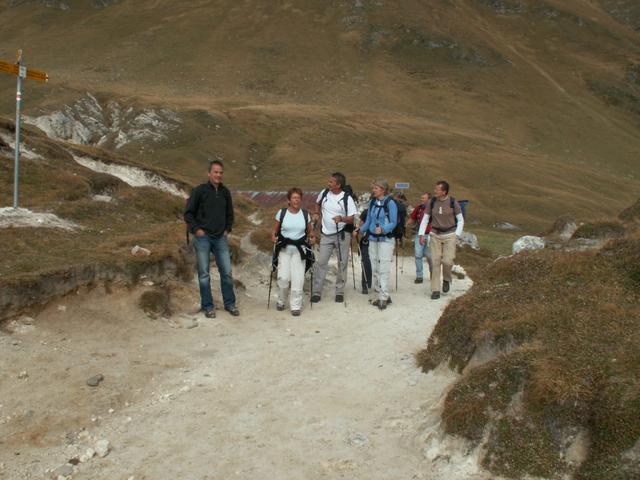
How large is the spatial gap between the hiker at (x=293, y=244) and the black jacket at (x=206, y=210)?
135 centimetres

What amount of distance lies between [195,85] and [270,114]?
29.2m

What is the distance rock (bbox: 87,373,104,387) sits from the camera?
9234 mm

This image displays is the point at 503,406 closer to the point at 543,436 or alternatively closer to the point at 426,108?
the point at 543,436

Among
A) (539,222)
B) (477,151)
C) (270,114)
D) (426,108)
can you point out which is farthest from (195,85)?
(539,222)

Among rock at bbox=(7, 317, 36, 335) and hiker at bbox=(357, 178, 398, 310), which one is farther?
Answer: hiker at bbox=(357, 178, 398, 310)

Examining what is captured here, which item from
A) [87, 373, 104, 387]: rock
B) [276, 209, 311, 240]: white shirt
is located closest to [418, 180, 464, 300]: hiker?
[276, 209, 311, 240]: white shirt

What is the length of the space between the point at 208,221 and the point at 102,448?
6037 mm

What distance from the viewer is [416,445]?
7.37 metres

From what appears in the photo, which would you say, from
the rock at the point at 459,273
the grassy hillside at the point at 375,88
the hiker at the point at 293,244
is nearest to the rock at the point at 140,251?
the hiker at the point at 293,244

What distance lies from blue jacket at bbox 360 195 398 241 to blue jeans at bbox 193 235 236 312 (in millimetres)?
3468

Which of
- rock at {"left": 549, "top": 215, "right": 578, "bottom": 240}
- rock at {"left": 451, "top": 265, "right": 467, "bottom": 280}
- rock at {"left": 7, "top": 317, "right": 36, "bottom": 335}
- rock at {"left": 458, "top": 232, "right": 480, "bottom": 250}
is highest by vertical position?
rock at {"left": 549, "top": 215, "right": 578, "bottom": 240}

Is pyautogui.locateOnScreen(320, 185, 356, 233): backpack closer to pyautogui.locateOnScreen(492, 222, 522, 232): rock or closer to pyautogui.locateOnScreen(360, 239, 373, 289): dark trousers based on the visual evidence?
pyautogui.locateOnScreen(360, 239, 373, 289): dark trousers

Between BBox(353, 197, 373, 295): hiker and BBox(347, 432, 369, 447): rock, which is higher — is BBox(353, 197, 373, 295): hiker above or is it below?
above

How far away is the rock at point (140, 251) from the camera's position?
541 inches
